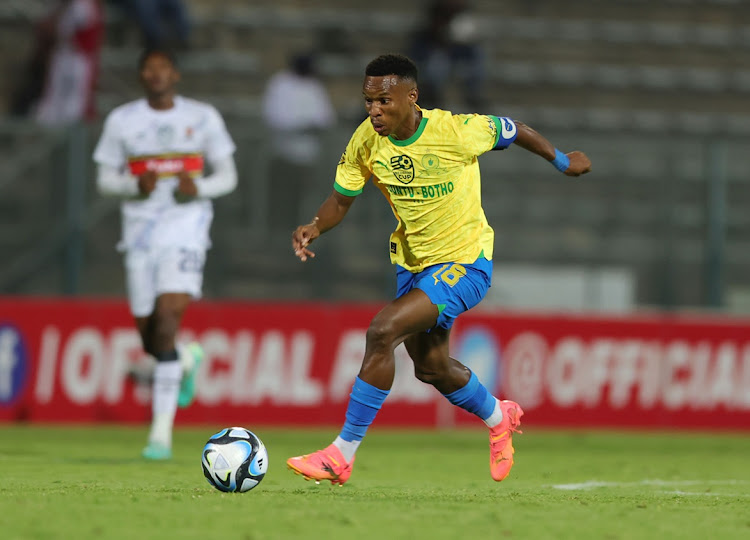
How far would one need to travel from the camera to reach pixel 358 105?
16.7 meters

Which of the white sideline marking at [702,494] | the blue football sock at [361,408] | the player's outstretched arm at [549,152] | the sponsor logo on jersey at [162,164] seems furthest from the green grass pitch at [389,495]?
the sponsor logo on jersey at [162,164]

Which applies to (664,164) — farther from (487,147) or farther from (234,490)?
(234,490)

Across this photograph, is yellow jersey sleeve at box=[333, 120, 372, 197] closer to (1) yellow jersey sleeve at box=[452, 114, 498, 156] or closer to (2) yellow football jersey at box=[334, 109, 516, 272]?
(2) yellow football jersey at box=[334, 109, 516, 272]

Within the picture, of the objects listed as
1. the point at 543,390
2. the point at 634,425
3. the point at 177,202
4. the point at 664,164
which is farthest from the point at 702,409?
the point at 177,202

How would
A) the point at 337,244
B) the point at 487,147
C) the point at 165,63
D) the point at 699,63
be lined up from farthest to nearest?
the point at 699,63 → the point at 337,244 → the point at 165,63 → the point at 487,147

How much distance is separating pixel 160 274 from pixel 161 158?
2.59ft

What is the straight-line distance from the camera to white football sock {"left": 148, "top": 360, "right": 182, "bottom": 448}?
Result: 8.87 meters

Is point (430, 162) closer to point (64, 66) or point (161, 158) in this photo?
point (161, 158)

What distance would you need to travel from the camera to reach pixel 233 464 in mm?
6508

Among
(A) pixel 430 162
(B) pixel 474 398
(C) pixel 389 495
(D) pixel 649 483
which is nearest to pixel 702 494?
(D) pixel 649 483

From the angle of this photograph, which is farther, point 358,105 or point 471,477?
point 358,105

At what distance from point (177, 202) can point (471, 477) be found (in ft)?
8.86

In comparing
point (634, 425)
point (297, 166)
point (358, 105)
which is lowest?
point (634, 425)

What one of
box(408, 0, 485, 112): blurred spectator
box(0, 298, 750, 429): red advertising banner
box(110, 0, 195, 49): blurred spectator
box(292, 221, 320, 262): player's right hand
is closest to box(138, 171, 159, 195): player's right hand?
box(292, 221, 320, 262): player's right hand
